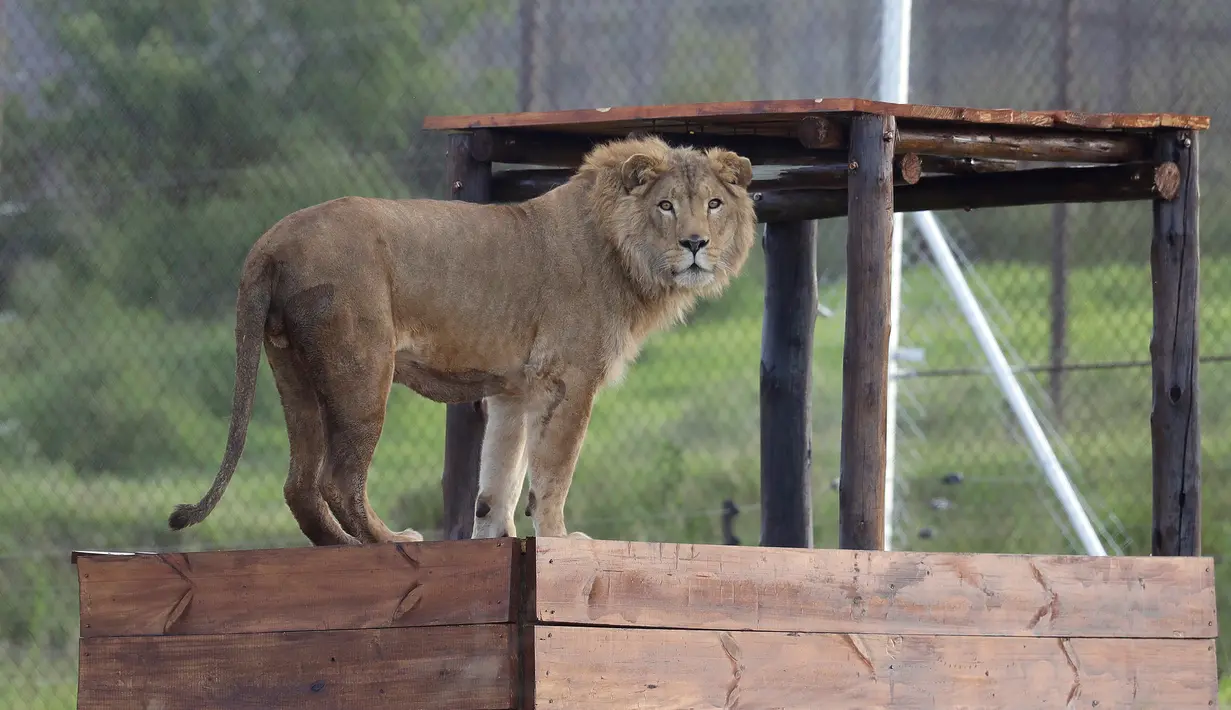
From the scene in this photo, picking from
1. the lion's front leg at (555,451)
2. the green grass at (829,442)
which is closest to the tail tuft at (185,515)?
the lion's front leg at (555,451)

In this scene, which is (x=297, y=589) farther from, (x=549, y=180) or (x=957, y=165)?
(x=957, y=165)

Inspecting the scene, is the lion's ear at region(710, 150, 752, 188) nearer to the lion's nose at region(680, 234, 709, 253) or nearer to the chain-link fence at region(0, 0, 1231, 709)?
the lion's nose at region(680, 234, 709, 253)

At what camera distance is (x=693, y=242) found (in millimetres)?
5148

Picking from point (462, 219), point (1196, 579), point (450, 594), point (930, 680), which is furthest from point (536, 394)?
point (1196, 579)

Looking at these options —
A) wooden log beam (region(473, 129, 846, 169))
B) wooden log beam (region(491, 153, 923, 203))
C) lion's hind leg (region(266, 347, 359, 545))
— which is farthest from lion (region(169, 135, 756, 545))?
wooden log beam (region(491, 153, 923, 203))

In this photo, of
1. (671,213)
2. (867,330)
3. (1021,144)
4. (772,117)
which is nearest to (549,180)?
(772,117)

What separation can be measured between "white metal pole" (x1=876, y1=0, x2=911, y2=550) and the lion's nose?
4.05 metres

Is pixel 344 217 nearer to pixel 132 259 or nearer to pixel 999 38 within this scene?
pixel 132 259

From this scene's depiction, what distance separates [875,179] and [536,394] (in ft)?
4.24

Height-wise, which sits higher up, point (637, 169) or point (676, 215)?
point (637, 169)

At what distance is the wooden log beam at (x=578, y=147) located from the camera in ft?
20.6

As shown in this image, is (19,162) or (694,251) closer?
(694,251)

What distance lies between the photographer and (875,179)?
551 centimetres

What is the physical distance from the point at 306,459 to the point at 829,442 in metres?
5.66
